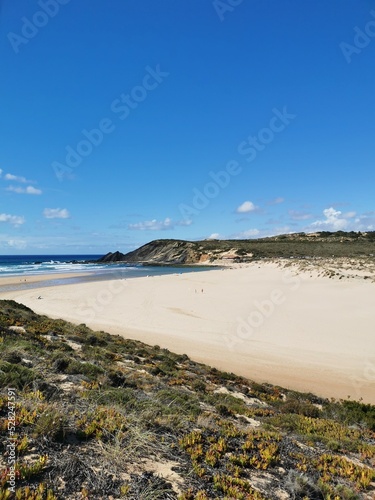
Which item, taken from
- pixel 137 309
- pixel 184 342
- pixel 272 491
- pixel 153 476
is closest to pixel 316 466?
pixel 272 491

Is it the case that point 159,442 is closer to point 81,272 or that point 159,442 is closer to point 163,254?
point 81,272

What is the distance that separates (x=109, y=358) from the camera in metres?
11.1

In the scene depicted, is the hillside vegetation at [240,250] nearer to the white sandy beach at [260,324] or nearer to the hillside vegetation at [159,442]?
the white sandy beach at [260,324]

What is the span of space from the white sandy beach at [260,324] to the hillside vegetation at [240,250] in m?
44.4

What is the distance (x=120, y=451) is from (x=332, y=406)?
756 centimetres

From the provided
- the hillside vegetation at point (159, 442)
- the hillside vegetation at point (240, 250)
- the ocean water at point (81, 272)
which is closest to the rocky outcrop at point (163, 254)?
the hillside vegetation at point (240, 250)

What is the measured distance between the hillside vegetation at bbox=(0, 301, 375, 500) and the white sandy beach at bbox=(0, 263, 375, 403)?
3.96 meters

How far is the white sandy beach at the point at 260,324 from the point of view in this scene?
1273 cm

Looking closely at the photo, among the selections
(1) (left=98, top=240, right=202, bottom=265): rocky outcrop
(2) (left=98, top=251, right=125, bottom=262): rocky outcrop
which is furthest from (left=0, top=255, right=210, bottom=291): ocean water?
(2) (left=98, top=251, right=125, bottom=262): rocky outcrop

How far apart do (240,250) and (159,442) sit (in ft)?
271

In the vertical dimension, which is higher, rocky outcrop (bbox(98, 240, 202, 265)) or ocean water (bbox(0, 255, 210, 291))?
rocky outcrop (bbox(98, 240, 202, 265))

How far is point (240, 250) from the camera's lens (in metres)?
86.1

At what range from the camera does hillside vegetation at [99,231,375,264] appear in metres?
74.2

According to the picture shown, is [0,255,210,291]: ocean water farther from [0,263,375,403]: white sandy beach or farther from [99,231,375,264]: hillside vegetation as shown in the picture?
[99,231,375,264]: hillside vegetation
